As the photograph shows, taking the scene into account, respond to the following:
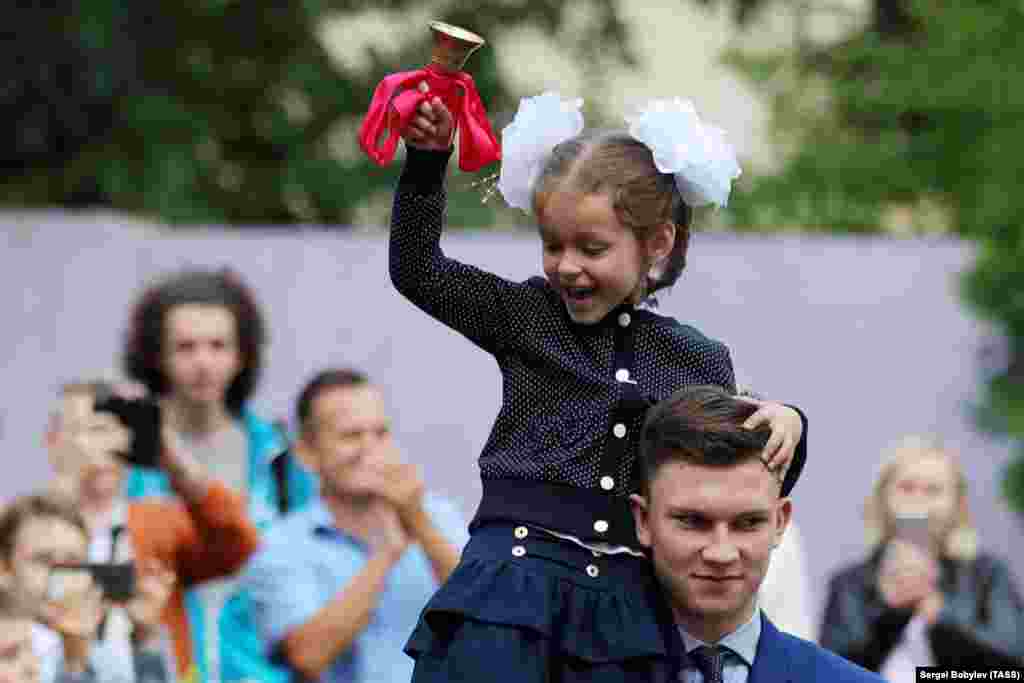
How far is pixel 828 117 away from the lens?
13797 millimetres

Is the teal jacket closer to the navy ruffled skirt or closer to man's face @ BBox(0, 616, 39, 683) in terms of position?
man's face @ BBox(0, 616, 39, 683)

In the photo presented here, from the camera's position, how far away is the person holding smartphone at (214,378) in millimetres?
7449

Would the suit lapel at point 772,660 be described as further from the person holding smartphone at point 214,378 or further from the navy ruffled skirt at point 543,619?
the person holding smartphone at point 214,378

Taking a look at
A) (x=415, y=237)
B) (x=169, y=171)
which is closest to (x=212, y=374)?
(x=415, y=237)

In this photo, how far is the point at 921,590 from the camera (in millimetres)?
7031

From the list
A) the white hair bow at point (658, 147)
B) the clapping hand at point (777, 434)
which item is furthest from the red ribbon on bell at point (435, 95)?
the clapping hand at point (777, 434)

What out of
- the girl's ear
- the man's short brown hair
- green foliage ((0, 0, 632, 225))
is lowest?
the man's short brown hair

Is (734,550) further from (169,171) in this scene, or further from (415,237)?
(169,171)

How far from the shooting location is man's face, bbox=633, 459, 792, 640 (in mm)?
4160

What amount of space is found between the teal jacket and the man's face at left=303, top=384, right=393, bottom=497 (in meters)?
0.41

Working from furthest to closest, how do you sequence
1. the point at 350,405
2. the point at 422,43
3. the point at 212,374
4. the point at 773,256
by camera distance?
the point at 422,43 → the point at 773,256 → the point at 212,374 → the point at 350,405

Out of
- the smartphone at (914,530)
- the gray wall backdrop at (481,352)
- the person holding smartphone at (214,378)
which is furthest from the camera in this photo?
the gray wall backdrop at (481,352)

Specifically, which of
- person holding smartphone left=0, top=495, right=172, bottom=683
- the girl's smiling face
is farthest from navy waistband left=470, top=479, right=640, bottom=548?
person holding smartphone left=0, top=495, right=172, bottom=683

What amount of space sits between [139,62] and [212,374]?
16.7 feet
